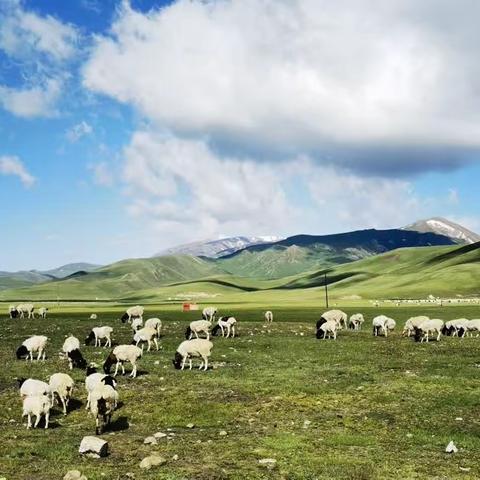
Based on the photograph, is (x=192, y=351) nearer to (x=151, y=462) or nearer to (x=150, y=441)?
(x=150, y=441)

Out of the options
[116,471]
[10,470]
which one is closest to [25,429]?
[10,470]

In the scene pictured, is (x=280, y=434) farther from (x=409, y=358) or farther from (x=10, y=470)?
(x=409, y=358)

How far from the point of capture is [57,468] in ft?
54.6

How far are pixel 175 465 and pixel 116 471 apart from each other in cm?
171

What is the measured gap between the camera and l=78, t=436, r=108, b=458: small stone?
1764cm

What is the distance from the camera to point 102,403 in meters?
21.7

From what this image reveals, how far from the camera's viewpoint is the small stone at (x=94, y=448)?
695 inches

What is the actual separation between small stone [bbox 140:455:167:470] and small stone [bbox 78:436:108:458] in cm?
177

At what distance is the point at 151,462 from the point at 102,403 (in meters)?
5.85

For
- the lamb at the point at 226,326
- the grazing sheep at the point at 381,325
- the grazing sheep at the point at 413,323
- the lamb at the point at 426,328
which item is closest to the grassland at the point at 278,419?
the lamb at the point at 426,328

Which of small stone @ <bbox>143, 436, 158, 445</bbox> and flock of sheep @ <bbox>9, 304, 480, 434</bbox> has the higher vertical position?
flock of sheep @ <bbox>9, 304, 480, 434</bbox>

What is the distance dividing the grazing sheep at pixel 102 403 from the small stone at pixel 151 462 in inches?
196

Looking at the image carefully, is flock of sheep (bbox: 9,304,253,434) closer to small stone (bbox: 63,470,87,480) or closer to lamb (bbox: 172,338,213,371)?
lamb (bbox: 172,338,213,371)

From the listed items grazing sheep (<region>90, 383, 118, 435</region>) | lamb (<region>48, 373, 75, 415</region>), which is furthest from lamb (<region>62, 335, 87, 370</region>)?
grazing sheep (<region>90, 383, 118, 435</region>)
